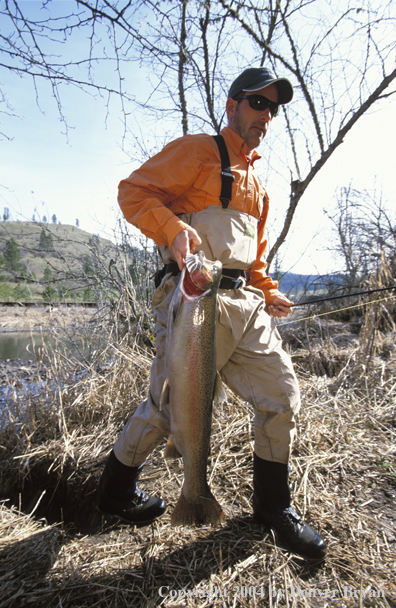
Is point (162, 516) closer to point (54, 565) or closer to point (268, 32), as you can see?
point (54, 565)

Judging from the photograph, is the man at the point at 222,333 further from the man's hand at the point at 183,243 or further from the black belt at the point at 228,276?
the man's hand at the point at 183,243

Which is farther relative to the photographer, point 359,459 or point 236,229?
point 359,459

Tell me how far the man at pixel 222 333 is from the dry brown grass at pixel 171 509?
0.80 ft

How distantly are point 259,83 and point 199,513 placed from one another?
304 cm

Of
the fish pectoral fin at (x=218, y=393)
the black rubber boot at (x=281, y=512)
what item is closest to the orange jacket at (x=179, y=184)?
the fish pectoral fin at (x=218, y=393)

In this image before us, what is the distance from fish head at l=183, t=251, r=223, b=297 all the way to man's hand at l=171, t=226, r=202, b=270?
0.08m

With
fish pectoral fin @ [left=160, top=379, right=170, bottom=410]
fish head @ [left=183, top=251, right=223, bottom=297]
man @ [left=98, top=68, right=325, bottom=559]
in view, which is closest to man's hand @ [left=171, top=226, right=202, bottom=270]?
fish head @ [left=183, top=251, right=223, bottom=297]

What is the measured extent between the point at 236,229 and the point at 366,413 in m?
3.09

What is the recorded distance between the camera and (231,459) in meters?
3.30

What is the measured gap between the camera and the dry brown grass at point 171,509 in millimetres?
2037

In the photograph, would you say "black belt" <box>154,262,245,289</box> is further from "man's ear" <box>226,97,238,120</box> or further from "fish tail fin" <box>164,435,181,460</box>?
"man's ear" <box>226,97,238,120</box>

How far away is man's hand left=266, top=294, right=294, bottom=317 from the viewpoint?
307 cm

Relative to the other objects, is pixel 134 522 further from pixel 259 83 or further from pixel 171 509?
pixel 259 83

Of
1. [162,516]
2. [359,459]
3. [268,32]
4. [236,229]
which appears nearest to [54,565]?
[162,516]
